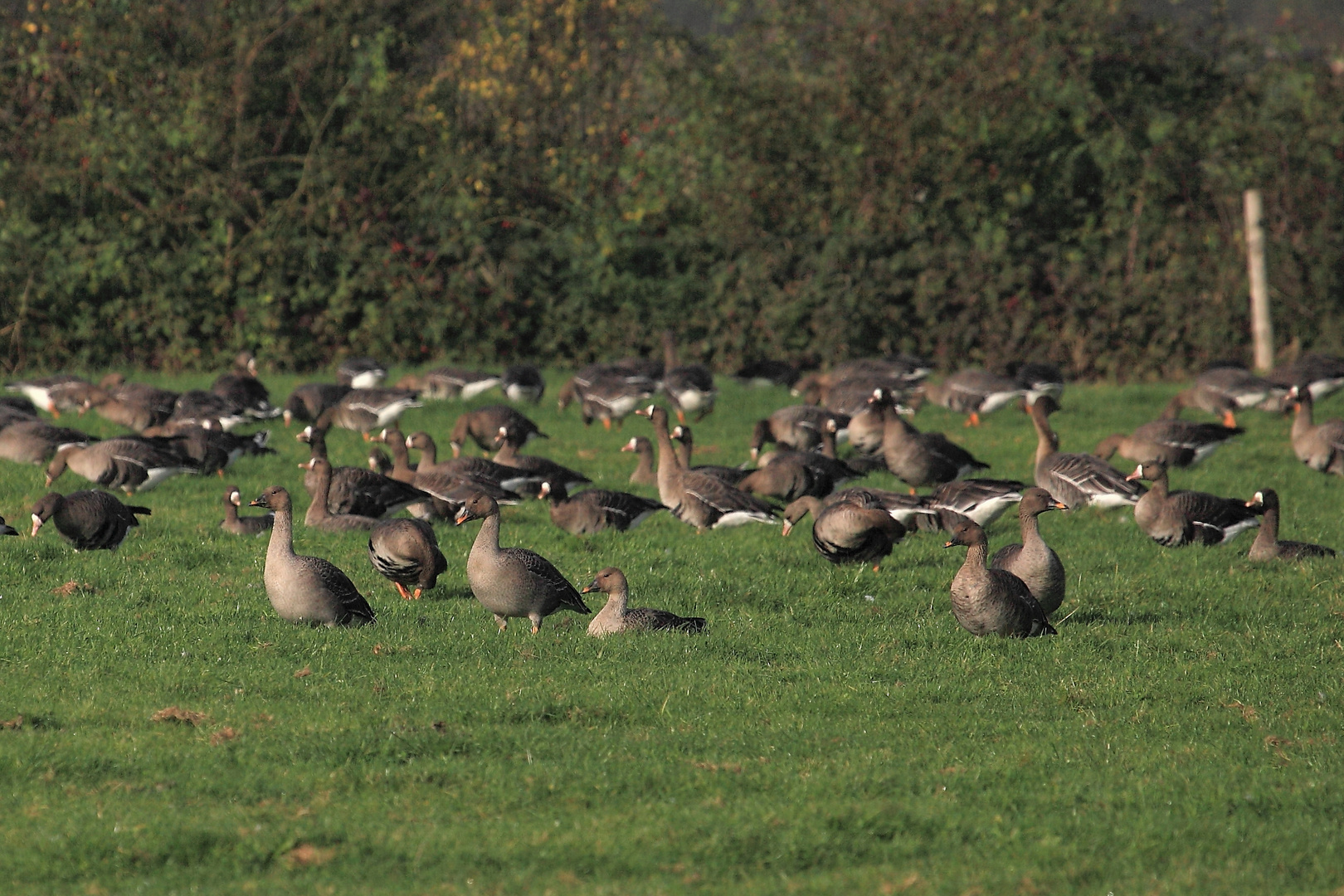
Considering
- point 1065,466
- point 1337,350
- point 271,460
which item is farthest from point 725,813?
point 1337,350

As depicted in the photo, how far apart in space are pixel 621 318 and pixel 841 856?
25.7m

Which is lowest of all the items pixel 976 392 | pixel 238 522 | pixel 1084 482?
pixel 976 392

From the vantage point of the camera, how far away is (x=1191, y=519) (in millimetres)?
15305

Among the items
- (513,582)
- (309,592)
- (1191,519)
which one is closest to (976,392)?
(1191,519)

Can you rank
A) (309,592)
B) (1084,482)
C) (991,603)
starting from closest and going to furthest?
(309,592)
(991,603)
(1084,482)

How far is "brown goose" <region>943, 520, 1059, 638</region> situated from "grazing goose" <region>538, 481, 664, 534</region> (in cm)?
517

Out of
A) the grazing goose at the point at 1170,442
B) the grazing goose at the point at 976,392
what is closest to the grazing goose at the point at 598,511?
the grazing goose at the point at 1170,442

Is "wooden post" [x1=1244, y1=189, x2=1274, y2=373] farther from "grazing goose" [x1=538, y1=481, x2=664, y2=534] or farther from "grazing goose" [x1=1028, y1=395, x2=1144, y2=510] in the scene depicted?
"grazing goose" [x1=538, y1=481, x2=664, y2=534]

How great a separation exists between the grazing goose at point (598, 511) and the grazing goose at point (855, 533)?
265 centimetres

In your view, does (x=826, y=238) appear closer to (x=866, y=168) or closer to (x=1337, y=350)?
(x=866, y=168)

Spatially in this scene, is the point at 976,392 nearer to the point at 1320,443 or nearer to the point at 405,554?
the point at 1320,443

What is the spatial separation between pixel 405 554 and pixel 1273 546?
327 inches

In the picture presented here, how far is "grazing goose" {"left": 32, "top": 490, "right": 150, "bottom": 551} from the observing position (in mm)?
13648

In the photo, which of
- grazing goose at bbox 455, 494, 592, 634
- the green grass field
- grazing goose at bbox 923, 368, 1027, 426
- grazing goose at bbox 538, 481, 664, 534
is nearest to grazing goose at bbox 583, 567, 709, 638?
the green grass field
